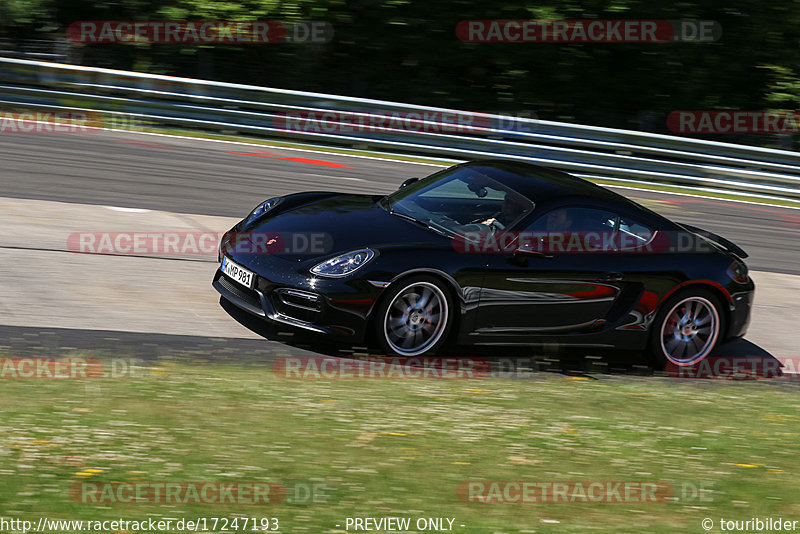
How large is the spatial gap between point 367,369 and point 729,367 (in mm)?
3329

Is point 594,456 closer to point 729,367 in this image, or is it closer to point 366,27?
point 729,367

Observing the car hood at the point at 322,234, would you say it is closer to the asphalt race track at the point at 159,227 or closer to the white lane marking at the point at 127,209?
the asphalt race track at the point at 159,227

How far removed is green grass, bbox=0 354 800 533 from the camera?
4559mm

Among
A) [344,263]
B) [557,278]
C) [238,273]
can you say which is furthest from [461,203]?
[238,273]

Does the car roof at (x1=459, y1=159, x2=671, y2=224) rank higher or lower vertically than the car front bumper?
higher

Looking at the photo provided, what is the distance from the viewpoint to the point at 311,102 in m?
15.6

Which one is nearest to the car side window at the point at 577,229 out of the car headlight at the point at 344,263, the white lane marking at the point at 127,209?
the car headlight at the point at 344,263

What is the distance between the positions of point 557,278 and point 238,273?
2.40 metres

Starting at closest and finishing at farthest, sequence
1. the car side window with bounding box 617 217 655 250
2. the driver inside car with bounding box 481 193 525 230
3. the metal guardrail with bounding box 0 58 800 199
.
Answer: the driver inside car with bounding box 481 193 525 230 → the car side window with bounding box 617 217 655 250 → the metal guardrail with bounding box 0 58 800 199

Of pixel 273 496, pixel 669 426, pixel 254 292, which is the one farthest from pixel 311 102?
pixel 273 496

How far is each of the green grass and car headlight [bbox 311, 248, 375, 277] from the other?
79 centimetres

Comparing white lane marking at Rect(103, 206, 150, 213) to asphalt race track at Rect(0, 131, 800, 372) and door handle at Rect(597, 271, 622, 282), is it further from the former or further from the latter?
door handle at Rect(597, 271, 622, 282)

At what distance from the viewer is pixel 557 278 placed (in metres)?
7.15

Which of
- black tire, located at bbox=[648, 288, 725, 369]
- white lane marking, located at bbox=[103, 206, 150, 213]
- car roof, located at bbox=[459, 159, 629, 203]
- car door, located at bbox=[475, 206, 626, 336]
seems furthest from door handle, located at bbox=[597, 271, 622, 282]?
white lane marking, located at bbox=[103, 206, 150, 213]
